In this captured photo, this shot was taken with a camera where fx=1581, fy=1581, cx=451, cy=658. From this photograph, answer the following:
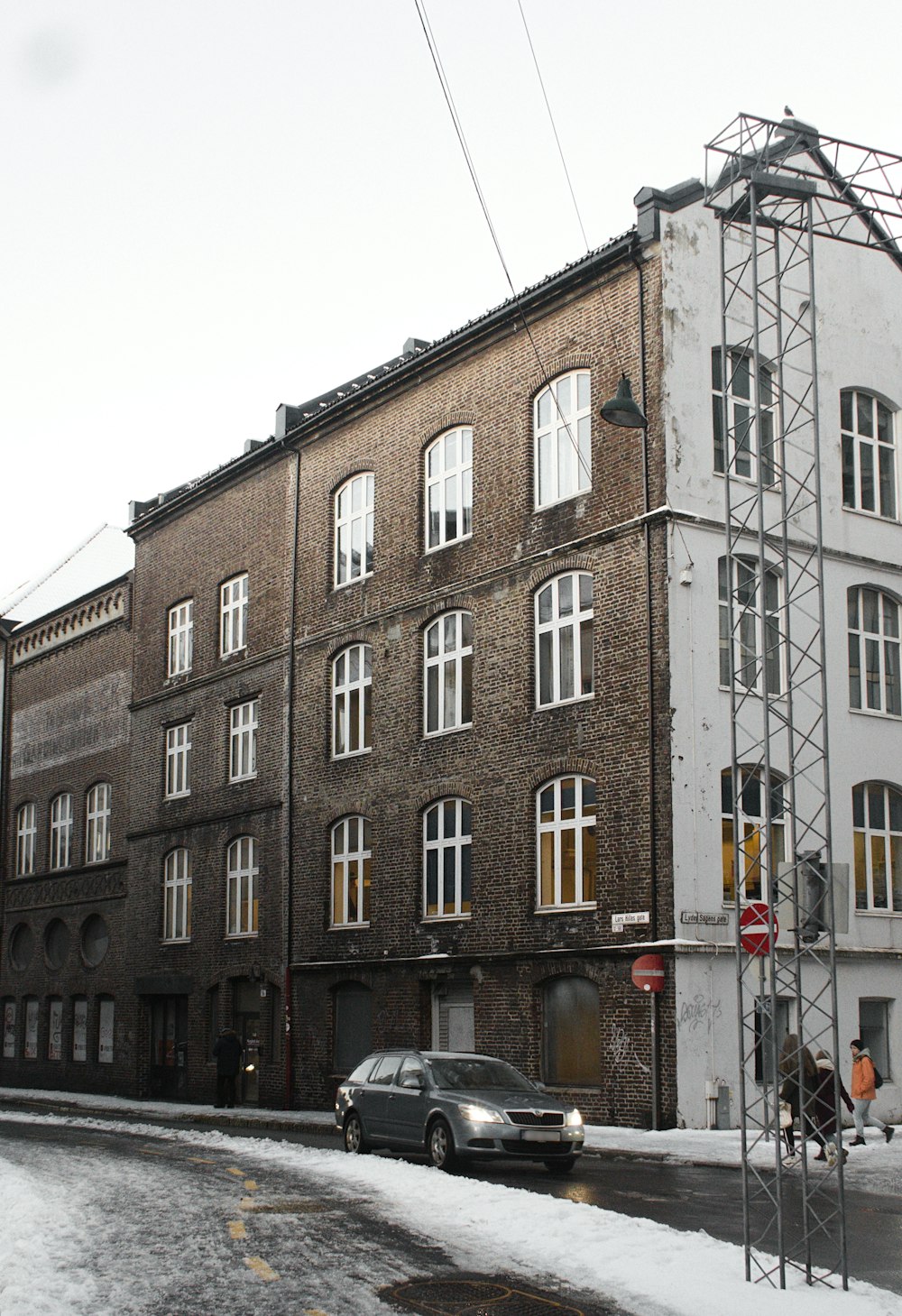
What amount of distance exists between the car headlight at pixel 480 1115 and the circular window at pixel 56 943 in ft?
94.8

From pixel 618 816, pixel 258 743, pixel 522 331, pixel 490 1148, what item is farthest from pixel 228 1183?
Answer: pixel 258 743

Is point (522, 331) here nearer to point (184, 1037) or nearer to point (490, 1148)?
point (490, 1148)

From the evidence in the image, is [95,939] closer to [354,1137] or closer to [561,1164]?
[354,1137]

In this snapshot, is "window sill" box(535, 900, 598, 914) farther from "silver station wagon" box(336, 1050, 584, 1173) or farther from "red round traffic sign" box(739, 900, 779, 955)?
"silver station wagon" box(336, 1050, 584, 1173)

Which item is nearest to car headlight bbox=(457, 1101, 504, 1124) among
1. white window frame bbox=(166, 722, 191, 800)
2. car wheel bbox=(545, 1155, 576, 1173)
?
car wheel bbox=(545, 1155, 576, 1173)

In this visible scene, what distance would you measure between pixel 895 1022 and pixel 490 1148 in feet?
37.8

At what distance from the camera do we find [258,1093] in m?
33.4

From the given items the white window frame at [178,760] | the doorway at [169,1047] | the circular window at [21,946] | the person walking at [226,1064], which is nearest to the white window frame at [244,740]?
the white window frame at [178,760]

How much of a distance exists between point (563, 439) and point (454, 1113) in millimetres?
13692

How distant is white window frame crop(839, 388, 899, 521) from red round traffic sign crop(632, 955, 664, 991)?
943cm

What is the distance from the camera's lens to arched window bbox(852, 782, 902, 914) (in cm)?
2666

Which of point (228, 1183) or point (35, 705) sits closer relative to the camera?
point (228, 1183)

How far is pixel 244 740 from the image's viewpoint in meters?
36.4

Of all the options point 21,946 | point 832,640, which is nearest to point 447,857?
point 832,640
